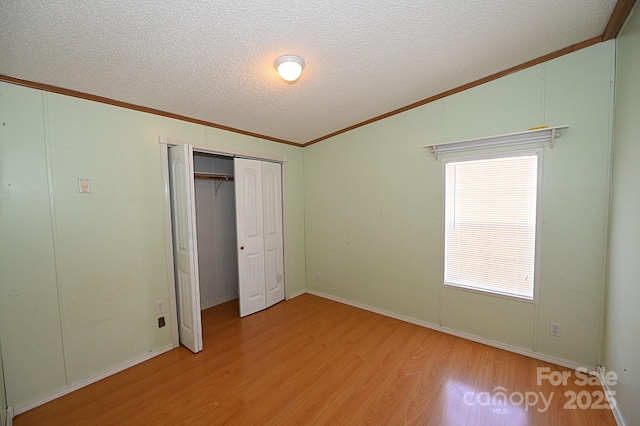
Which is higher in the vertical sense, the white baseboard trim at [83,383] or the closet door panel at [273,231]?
the closet door panel at [273,231]

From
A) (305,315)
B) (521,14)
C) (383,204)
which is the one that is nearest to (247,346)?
(305,315)

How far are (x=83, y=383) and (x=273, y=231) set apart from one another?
90.2 inches

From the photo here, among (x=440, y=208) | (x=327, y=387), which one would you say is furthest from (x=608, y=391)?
(x=327, y=387)

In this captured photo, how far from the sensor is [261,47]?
1.72m

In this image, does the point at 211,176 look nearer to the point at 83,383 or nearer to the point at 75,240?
the point at 75,240

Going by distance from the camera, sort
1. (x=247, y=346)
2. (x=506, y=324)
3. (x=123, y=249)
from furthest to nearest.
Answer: (x=247, y=346), (x=506, y=324), (x=123, y=249)

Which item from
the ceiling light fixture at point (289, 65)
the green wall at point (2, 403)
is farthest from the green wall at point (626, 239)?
the green wall at point (2, 403)

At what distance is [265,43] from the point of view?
1682mm

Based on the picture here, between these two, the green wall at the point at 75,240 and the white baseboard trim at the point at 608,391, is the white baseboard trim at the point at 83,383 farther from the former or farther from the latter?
the white baseboard trim at the point at 608,391

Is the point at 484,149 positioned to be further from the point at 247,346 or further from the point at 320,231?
the point at 247,346

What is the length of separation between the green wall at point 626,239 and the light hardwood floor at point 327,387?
40 cm

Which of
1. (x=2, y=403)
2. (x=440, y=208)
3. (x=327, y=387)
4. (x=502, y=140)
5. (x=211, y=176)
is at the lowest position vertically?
(x=327, y=387)

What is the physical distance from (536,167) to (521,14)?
123 cm

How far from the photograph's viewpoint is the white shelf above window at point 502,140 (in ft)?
7.00
